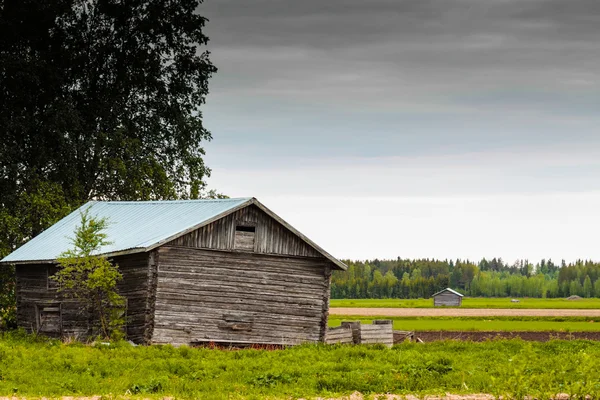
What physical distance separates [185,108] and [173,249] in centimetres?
2286

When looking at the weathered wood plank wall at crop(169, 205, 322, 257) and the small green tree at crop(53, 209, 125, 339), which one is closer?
the small green tree at crop(53, 209, 125, 339)

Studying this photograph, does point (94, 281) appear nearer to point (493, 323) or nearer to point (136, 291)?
point (136, 291)

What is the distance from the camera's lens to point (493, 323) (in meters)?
65.1

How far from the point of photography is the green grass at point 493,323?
57.5 m

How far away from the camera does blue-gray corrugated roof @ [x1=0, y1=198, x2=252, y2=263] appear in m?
35.2

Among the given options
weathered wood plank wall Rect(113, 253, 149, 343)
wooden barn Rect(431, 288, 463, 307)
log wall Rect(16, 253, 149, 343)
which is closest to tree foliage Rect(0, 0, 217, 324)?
log wall Rect(16, 253, 149, 343)

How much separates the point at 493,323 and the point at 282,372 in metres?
44.4

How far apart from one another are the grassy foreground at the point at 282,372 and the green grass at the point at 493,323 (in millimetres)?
26153

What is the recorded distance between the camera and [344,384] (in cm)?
2152

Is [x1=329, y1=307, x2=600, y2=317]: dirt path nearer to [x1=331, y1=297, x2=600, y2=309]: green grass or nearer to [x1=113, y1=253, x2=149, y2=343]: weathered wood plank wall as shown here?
[x1=331, y1=297, x2=600, y2=309]: green grass

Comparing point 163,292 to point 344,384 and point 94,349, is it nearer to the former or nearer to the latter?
point 94,349

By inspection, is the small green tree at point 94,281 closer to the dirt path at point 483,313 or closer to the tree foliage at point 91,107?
the tree foliage at point 91,107

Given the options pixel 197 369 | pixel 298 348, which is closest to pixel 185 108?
pixel 298 348

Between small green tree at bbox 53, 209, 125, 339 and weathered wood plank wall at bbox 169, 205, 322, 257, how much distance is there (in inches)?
120
